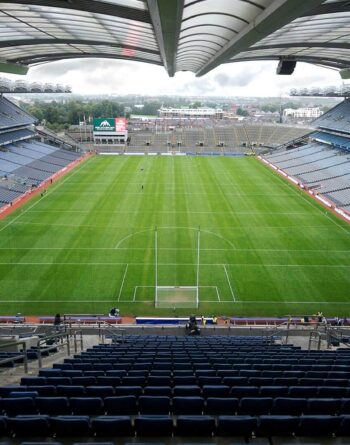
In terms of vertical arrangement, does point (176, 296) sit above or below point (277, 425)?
below

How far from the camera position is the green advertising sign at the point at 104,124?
279ft

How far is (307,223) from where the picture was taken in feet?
116

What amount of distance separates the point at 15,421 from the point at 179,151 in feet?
264

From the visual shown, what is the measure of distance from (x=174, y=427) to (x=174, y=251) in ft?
76.0

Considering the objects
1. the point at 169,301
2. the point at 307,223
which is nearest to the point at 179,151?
the point at 307,223

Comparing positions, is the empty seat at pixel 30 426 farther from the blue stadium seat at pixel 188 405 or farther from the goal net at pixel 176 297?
the goal net at pixel 176 297

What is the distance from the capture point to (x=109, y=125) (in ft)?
282

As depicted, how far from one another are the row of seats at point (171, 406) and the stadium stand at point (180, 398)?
0.02 m

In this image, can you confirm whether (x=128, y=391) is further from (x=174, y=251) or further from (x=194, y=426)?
(x=174, y=251)

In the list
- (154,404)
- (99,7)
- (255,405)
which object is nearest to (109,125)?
(99,7)

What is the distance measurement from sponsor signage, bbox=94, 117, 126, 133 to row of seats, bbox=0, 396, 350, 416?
82307 mm

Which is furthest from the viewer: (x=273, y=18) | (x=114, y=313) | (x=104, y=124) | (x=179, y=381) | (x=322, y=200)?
(x=104, y=124)

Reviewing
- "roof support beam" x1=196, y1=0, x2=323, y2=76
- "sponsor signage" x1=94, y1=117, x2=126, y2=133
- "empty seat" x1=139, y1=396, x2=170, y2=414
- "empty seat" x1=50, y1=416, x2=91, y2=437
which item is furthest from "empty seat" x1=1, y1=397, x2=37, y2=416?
"sponsor signage" x1=94, y1=117, x2=126, y2=133

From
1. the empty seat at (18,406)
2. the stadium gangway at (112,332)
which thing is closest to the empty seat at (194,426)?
the empty seat at (18,406)
